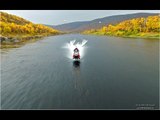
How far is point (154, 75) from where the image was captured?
28047 mm

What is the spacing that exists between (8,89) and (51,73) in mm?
9165

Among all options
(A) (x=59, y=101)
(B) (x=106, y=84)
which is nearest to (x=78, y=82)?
(B) (x=106, y=84)

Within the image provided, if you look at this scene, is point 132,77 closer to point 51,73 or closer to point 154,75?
point 154,75

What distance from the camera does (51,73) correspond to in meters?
30.4
